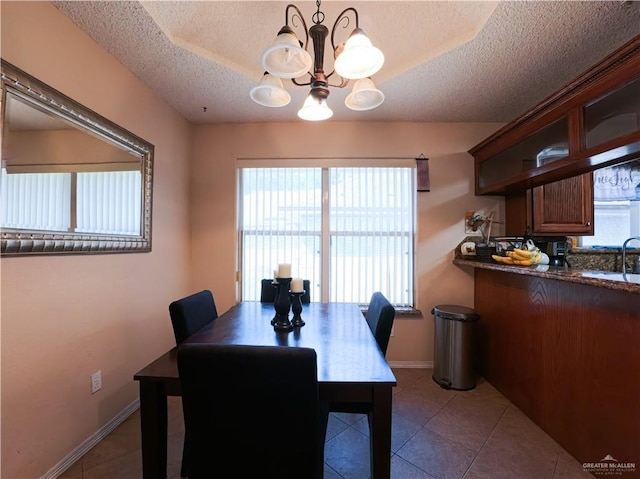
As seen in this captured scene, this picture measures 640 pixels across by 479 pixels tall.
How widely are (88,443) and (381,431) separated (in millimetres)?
1815

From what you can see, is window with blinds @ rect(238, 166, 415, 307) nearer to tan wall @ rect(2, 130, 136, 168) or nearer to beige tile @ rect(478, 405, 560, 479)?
beige tile @ rect(478, 405, 560, 479)

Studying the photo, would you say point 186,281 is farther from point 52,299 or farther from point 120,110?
point 120,110

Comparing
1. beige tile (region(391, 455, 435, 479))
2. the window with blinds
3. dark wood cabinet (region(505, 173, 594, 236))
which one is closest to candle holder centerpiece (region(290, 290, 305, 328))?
beige tile (region(391, 455, 435, 479))

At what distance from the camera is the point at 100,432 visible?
1.76 m

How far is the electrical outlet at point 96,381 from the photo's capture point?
171cm

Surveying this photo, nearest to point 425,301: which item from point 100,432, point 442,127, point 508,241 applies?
point 508,241

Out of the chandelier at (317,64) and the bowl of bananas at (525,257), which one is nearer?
the chandelier at (317,64)

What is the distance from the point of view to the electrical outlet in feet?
5.62

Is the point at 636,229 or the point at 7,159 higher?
the point at 7,159

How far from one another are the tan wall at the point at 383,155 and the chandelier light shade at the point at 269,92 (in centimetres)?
135

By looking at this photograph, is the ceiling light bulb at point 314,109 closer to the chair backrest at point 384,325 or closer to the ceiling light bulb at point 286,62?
the ceiling light bulb at point 286,62

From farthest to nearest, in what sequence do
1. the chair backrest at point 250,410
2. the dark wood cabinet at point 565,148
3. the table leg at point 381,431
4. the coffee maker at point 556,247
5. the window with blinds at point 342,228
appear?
the window with blinds at point 342,228 < the coffee maker at point 556,247 < the dark wood cabinet at point 565,148 < the table leg at point 381,431 < the chair backrest at point 250,410

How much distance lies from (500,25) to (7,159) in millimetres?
2639

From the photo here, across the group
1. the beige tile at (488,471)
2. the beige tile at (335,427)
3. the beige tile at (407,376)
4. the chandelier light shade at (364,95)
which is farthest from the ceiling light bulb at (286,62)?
the beige tile at (407,376)
